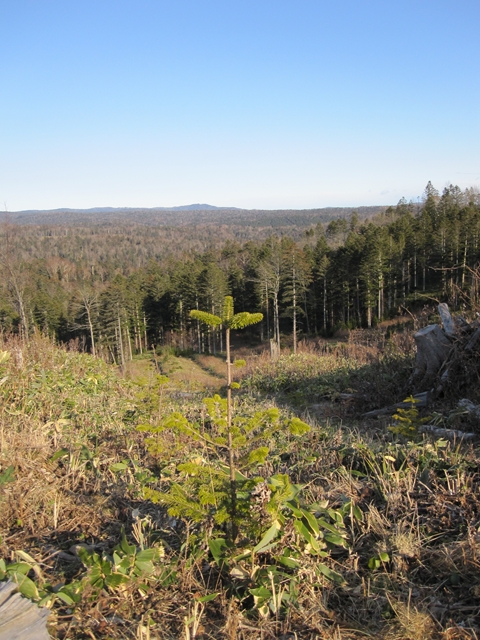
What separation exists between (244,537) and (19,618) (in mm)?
1091

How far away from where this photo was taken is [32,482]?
3.00m

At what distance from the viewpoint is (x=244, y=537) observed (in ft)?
7.68

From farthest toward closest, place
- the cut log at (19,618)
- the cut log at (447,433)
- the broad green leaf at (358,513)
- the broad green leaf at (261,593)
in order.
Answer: the cut log at (447,433)
the broad green leaf at (358,513)
the broad green leaf at (261,593)
the cut log at (19,618)

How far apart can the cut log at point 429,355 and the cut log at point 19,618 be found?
585 centimetres

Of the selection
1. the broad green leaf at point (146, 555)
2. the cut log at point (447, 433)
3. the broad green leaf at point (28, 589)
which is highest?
the broad green leaf at point (28, 589)

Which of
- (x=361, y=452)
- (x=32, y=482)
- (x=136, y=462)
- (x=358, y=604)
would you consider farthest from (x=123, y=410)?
(x=358, y=604)

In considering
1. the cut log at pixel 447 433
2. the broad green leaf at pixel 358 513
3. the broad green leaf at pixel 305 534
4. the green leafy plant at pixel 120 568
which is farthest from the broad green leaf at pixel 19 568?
the cut log at pixel 447 433

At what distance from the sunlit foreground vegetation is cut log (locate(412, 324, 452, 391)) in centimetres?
271

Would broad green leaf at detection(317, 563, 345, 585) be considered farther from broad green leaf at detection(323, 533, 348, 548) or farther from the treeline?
the treeline

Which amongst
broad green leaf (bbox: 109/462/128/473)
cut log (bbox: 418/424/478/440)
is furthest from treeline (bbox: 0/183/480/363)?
broad green leaf (bbox: 109/462/128/473)

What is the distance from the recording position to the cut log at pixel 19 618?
167cm

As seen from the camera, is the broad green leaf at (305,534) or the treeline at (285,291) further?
the treeline at (285,291)

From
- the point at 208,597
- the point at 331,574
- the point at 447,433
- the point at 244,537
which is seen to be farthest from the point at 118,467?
the point at 447,433

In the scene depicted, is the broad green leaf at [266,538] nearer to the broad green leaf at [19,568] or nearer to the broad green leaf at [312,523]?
the broad green leaf at [312,523]
